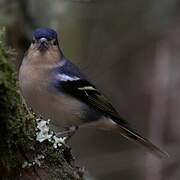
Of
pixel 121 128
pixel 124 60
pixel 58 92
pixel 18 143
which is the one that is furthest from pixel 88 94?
pixel 124 60

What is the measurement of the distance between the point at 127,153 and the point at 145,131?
0.90 metres

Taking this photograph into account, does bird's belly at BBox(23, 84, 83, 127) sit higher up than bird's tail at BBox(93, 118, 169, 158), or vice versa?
bird's belly at BBox(23, 84, 83, 127)

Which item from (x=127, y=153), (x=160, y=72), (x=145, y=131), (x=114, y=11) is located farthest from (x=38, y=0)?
(x=145, y=131)

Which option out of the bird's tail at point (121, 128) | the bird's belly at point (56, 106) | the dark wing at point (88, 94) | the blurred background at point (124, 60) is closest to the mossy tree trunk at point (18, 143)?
the bird's belly at point (56, 106)

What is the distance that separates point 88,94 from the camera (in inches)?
199

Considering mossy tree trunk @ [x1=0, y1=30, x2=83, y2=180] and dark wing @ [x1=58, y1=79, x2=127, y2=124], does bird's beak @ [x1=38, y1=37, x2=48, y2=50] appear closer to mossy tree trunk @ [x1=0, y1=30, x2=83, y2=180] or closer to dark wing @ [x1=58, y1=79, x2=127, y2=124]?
dark wing @ [x1=58, y1=79, x2=127, y2=124]

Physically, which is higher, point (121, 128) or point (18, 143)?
point (18, 143)

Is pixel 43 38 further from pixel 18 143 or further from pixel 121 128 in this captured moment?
pixel 18 143

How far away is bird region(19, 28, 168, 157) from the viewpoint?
475 centimetres

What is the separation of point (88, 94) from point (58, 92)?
318 mm

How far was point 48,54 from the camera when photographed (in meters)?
5.15

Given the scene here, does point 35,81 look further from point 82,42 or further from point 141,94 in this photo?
point 141,94

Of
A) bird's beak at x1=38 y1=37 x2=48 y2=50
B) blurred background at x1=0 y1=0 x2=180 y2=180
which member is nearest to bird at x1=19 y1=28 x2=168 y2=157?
bird's beak at x1=38 y1=37 x2=48 y2=50

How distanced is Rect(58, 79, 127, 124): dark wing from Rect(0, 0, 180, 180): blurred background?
4.63 feet
